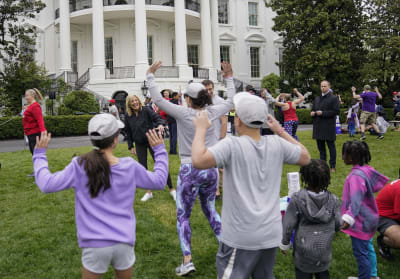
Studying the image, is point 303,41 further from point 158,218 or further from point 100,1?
point 158,218

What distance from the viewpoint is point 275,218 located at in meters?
2.57

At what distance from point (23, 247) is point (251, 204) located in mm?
3570

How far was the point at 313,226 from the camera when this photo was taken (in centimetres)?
303

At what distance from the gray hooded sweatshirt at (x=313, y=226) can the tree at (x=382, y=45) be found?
2117 cm

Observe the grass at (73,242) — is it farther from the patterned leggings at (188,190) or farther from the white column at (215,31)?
the white column at (215,31)

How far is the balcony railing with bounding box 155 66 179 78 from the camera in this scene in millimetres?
26062

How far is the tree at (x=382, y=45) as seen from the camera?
22.9 meters

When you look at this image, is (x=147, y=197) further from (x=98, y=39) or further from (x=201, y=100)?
(x=98, y=39)

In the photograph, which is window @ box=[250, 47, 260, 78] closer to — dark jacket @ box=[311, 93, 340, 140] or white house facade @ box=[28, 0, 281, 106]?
white house facade @ box=[28, 0, 281, 106]

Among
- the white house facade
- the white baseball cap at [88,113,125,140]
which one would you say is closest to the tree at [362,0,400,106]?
the white house facade

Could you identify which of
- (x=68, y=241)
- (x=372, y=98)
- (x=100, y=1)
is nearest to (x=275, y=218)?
(x=68, y=241)

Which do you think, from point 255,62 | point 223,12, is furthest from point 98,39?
point 255,62

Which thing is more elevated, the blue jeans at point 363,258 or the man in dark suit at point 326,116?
the man in dark suit at point 326,116

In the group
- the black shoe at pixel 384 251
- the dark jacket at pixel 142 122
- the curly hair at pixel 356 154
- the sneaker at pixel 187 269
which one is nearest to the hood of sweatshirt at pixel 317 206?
the curly hair at pixel 356 154
